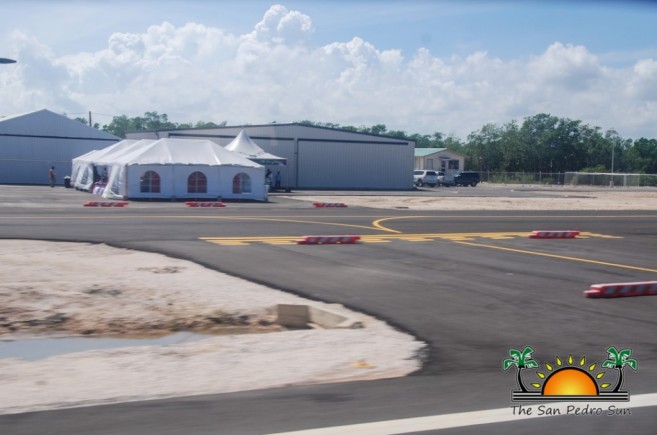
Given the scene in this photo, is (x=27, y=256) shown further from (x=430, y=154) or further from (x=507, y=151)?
(x=507, y=151)

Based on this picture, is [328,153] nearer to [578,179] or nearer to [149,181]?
[149,181]

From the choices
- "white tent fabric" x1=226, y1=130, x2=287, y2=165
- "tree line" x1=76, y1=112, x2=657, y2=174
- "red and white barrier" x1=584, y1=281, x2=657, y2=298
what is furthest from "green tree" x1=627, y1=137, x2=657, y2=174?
"red and white barrier" x1=584, y1=281, x2=657, y2=298

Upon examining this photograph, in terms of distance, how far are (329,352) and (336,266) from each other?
27.6 feet

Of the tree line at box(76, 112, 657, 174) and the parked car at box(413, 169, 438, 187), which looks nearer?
the parked car at box(413, 169, 438, 187)

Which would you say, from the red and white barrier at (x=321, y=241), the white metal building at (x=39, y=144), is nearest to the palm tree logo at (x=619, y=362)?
the red and white barrier at (x=321, y=241)

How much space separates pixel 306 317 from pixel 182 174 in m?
36.7

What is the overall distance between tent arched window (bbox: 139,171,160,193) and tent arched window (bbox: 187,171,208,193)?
6.58 ft

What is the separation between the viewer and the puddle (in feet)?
32.8

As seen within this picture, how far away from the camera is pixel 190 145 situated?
50469 millimetres

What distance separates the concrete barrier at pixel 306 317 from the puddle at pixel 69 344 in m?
1.57

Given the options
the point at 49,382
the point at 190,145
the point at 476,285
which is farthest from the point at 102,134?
the point at 49,382

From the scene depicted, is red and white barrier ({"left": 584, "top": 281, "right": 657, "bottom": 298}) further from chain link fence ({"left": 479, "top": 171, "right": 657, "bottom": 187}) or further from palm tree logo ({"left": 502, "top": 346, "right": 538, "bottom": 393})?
chain link fence ({"left": 479, "top": 171, "right": 657, "bottom": 187})

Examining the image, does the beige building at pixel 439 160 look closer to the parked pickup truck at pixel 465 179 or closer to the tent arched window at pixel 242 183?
the parked pickup truck at pixel 465 179

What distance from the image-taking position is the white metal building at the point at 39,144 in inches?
2709
